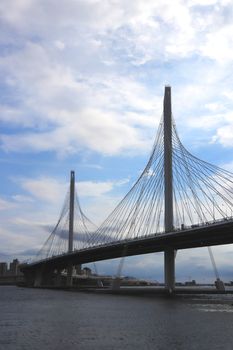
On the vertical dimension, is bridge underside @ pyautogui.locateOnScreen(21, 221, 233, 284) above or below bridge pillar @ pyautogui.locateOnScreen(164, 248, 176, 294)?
above

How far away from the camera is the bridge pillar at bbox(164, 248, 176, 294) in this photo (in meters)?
71.9

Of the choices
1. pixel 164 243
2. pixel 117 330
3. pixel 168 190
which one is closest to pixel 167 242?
pixel 164 243

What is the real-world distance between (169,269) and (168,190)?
450 inches

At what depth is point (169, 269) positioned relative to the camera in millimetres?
71938

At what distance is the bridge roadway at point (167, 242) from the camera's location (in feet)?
207

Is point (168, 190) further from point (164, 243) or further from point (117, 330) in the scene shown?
point (117, 330)

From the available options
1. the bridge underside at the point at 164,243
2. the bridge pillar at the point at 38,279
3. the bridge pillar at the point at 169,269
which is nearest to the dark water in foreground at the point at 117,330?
the bridge underside at the point at 164,243

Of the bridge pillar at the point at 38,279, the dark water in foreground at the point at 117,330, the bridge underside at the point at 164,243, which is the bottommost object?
the dark water in foreground at the point at 117,330

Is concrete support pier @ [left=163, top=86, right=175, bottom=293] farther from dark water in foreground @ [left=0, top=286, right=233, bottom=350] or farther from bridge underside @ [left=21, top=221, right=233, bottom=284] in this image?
dark water in foreground @ [left=0, top=286, right=233, bottom=350]

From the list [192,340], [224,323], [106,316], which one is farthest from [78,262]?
[192,340]

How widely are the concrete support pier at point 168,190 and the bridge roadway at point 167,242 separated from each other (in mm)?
1581

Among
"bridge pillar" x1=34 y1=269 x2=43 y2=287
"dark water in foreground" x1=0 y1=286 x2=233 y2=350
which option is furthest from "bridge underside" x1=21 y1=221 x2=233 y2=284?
"bridge pillar" x1=34 y1=269 x2=43 y2=287

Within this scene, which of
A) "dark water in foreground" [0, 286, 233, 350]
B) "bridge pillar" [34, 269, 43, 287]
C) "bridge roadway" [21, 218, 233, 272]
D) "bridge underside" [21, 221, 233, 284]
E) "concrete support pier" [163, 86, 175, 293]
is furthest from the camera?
"bridge pillar" [34, 269, 43, 287]

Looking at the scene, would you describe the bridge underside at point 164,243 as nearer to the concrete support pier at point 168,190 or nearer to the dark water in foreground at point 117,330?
the concrete support pier at point 168,190
